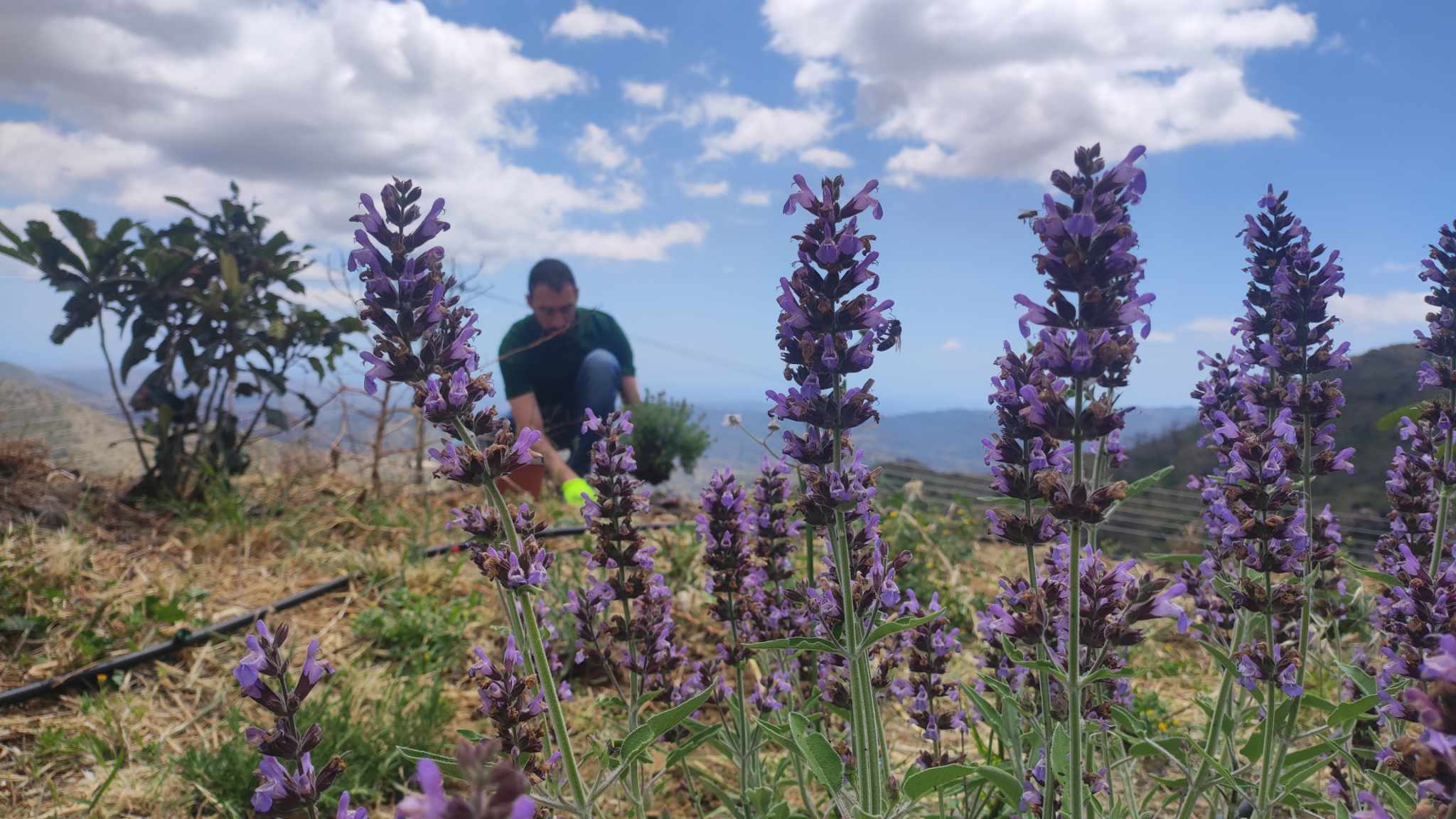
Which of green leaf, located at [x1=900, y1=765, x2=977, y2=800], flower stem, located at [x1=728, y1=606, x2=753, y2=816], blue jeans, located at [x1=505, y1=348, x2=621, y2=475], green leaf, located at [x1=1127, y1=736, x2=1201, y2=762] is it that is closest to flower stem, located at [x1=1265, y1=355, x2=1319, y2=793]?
green leaf, located at [x1=1127, y1=736, x2=1201, y2=762]

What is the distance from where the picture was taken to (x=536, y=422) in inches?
398

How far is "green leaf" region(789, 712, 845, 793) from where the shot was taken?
197 centimetres

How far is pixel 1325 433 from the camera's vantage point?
2.88 metres

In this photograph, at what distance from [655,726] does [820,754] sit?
1.42ft

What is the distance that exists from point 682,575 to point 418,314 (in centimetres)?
425

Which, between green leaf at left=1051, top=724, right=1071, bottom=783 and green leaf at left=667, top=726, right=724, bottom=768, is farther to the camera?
green leaf at left=667, top=726, right=724, bottom=768

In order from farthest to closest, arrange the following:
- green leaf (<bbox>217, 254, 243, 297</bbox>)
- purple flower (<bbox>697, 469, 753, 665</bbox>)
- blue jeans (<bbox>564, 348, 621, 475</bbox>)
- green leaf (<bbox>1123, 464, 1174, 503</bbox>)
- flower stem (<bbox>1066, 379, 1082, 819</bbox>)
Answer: blue jeans (<bbox>564, 348, 621, 475</bbox>) → green leaf (<bbox>217, 254, 243, 297</bbox>) → purple flower (<bbox>697, 469, 753, 665</bbox>) → green leaf (<bbox>1123, 464, 1174, 503</bbox>) → flower stem (<bbox>1066, 379, 1082, 819</bbox>)

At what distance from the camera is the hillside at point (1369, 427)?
336 inches

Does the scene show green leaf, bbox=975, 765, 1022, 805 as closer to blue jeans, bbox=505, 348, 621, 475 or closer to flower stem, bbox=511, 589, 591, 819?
flower stem, bbox=511, 589, 591, 819

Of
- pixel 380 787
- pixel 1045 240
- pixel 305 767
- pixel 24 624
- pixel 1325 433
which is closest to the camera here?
pixel 305 767

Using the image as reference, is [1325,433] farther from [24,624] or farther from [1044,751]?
[24,624]

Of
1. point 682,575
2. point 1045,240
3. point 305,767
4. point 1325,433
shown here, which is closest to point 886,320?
point 1045,240

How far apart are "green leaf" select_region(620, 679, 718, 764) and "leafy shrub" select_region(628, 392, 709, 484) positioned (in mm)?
8578

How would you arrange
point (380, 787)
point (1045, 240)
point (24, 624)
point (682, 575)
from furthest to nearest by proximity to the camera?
point (682, 575)
point (24, 624)
point (380, 787)
point (1045, 240)
